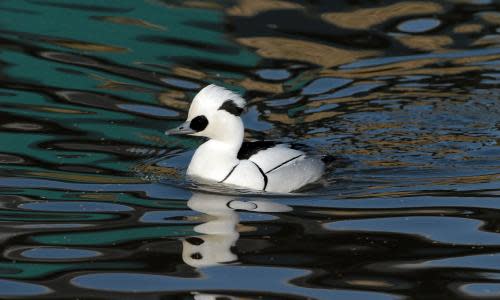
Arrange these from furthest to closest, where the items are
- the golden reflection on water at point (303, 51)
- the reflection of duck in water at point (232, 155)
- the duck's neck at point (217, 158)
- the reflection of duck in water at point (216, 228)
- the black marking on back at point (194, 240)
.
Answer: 1. the golden reflection on water at point (303, 51)
2. the duck's neck at point (217, 158)
3. the reflection of duck in water at point (232, 155)
4. the black marking on back at point (194, 240)
5. the reflection of duck in water at point (216, 228)

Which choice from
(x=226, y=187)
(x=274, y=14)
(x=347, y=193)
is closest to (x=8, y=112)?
(x=226, y=187)

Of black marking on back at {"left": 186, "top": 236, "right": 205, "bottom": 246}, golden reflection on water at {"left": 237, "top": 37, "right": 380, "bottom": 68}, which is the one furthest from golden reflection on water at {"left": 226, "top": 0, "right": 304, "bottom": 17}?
black marking on back at {"left": 186, "top": 236, "right": 205, "bottom": 246}

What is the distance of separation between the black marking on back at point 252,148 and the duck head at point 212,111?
11.2 inches

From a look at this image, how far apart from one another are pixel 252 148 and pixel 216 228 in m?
2.06

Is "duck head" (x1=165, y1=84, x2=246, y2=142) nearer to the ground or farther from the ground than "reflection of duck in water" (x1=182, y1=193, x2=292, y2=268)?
farther from the ground

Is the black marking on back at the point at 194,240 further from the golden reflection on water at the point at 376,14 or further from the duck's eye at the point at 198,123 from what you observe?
the golden reflection on water at the point at 376,14

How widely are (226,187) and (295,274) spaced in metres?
2.78

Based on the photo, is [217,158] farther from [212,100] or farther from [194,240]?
[194,240]

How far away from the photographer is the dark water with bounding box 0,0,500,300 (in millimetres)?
7801

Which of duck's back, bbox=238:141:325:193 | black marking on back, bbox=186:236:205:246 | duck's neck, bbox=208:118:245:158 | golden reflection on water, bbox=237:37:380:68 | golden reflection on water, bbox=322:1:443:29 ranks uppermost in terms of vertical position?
golden reflection on water, bbox=322:1:443:29

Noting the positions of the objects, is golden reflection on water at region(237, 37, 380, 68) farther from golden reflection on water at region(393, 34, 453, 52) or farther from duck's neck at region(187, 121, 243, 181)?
duck's neck at region(187, 121, 243, 181)

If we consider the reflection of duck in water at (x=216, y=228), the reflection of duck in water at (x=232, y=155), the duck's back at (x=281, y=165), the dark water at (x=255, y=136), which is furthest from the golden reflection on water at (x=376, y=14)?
the reflection of duck in water at (x=216, y=228)

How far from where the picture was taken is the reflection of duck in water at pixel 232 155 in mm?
10469

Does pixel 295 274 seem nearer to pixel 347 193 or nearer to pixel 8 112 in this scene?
pixel 347 193
